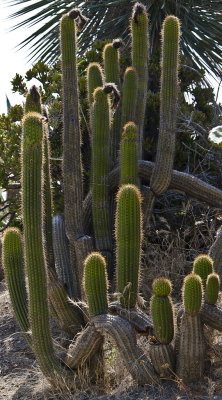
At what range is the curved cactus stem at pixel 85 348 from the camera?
3439mm

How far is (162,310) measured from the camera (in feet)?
10.5

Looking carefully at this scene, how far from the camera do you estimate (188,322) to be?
319 centimetres

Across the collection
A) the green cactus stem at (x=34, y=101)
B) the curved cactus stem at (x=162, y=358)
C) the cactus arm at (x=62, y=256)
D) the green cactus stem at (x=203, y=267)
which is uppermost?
the green cactus stem at (x=34, y=101)

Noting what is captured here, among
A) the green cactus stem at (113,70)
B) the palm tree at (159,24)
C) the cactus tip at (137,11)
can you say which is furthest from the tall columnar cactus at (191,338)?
the palm tree at (159,24)

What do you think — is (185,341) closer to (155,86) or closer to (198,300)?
(198,300)

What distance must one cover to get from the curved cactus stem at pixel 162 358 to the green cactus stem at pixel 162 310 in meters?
0.06

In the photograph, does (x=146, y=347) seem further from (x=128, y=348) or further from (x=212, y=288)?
(x=212, y=288)

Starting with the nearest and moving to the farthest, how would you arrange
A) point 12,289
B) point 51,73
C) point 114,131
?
1. point 12,289
2. point 114,131
3. point 51,73

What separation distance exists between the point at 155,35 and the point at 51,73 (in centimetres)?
190

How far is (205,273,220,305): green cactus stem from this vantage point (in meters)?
3.24

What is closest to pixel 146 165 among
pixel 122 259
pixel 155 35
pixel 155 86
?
pixel 122 259

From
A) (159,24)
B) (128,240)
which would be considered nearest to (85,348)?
(128,240)

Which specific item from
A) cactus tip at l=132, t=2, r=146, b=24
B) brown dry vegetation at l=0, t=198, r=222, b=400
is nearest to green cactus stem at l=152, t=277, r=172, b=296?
brown dry vegetation at l=0, t=198, r=222, b=400

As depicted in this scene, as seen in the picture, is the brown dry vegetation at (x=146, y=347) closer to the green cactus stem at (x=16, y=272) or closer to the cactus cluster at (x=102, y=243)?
the cactus cluster at (x=102, y=243)
